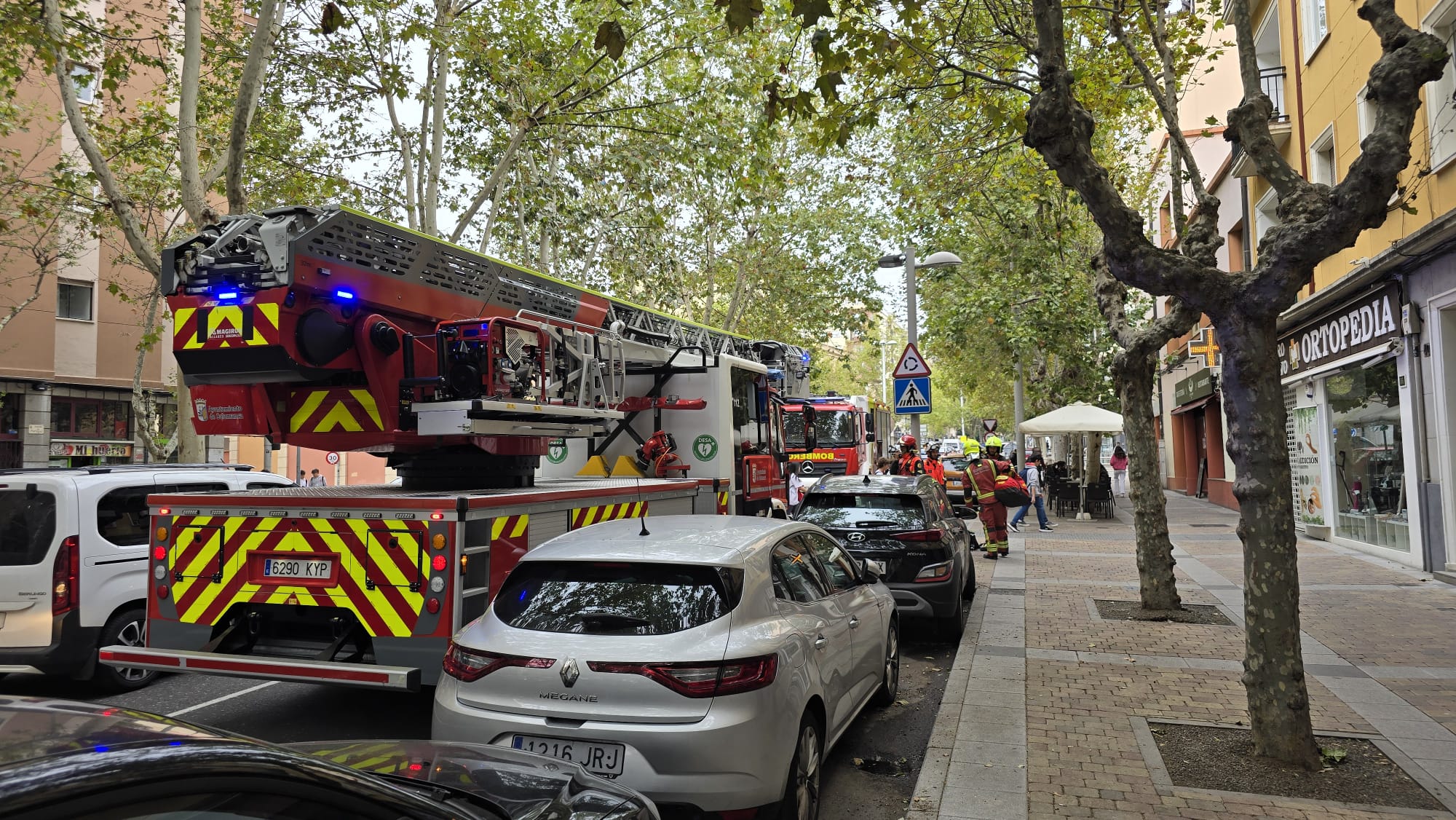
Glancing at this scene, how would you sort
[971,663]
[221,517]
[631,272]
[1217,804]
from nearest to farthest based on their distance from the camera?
[1217,804] < [221,517] < [971,663] < [631,272]

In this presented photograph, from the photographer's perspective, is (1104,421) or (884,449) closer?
(1104,421)

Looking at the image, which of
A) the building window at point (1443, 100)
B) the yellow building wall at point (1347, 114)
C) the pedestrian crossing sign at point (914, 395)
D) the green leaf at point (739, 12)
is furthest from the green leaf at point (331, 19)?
the building window at point (1443, 100)

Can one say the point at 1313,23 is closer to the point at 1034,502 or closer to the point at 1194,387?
the point at 1034,502

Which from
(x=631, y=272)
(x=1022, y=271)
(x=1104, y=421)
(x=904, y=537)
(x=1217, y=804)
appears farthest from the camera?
(x=631, y=272)

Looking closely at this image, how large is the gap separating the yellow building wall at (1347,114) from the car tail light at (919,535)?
18.4 feet

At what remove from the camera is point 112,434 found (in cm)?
2459

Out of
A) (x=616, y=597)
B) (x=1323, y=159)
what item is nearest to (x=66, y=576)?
(x=616, y=597)

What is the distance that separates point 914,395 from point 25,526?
998cm

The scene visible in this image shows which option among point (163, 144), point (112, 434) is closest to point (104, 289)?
point (112, 434)

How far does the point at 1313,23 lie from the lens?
14367mm

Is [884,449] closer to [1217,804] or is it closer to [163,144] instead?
[163,144]

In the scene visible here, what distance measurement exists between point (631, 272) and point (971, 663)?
15791 millimetres

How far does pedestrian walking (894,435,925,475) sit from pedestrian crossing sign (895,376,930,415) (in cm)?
177

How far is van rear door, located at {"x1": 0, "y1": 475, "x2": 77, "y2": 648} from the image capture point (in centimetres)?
639
